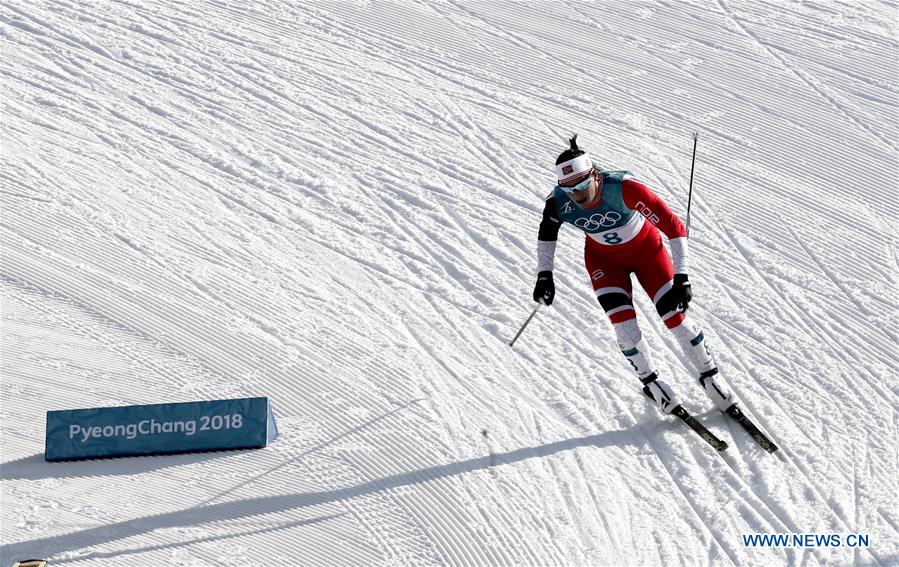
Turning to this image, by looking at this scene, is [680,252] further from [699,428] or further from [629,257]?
[699,428]

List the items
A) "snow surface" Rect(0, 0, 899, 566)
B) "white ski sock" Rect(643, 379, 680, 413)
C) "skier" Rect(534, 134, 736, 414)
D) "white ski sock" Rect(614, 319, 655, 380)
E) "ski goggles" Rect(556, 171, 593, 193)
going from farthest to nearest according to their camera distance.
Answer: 1. "white ski sock" Rect(643, 379, 680, 413)
2. "white ski sock" Rect(614, 319, 655, 380)
3. "skier" Rect(534, 134, 736, 414)
4. "ski goggles" Rect(556, 171, 593, 193)
5. "snow surface" Rect(0, 0, 899, 566)

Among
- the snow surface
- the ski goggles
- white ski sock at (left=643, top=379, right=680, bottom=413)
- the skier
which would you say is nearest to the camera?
the snow surface

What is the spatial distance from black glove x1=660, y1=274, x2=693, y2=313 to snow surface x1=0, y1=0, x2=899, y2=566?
2.86ft

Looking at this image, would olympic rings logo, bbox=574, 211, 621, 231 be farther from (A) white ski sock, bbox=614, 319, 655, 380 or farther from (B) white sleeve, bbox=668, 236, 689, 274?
(A) white ski sock, bbox=614, 319, 655, 380

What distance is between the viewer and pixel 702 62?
11.3 meters

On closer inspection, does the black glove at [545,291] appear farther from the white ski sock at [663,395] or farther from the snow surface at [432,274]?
the white ski sock at [663,395]

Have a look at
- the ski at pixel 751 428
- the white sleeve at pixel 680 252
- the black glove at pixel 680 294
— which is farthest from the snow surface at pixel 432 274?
the white sleeve at pixel 680 252

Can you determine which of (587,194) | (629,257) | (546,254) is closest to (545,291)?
(546,254)

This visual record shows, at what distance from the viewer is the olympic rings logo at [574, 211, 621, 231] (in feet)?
21.7

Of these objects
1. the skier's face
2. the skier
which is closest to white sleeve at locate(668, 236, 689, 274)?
the skier

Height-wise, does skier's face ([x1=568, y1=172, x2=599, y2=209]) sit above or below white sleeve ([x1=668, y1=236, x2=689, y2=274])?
above

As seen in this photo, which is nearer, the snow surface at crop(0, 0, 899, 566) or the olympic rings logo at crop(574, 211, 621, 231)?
the snow surface at crop(0, 0, 899, 566)

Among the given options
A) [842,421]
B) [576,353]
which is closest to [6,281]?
[576,353]

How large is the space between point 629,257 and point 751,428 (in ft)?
4.40
